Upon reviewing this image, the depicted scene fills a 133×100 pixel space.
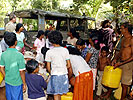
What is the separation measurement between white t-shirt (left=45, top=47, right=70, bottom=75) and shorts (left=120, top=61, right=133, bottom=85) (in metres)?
1.49

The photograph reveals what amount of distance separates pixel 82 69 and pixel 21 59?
41.0 inches

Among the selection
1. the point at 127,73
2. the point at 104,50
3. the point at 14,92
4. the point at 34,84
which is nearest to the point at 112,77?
the point at 127,73

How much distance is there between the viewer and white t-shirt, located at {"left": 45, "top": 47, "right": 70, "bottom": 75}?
8.34 feet

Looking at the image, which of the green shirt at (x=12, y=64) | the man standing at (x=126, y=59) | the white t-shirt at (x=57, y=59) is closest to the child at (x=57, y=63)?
the white t-shirt at (x=57, y=59)

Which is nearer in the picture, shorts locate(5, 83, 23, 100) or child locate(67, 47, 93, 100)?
shorts locate(5, 83, 23, 100)

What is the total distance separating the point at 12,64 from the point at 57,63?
690mm

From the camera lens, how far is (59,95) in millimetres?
2682

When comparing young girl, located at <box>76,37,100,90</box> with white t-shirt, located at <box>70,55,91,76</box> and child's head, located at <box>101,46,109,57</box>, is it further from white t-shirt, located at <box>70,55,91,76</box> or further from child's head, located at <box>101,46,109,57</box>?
white t-shirt, located at <box>70,55,91,76</box>

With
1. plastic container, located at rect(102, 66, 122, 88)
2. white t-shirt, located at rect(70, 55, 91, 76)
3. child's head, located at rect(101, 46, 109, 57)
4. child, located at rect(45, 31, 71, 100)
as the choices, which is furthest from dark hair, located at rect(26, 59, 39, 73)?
child's head, located at rect(101, 46, 109, 57)

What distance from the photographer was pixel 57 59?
8.32 feet

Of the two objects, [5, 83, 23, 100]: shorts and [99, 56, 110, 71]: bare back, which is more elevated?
[99, 56, 110, 71]: bare back

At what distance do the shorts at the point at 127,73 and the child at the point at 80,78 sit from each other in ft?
3.11

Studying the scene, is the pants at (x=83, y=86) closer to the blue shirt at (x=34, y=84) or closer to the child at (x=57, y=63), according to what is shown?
the child at (x=57, y=63)

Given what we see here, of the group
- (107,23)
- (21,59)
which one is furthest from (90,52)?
(107,23)
